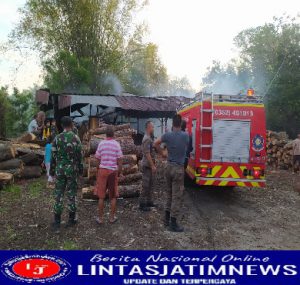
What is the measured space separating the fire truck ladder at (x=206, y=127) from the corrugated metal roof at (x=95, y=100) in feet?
28.9

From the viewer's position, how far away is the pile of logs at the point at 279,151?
17.9m

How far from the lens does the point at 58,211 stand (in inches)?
271

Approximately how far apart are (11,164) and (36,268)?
7042mm

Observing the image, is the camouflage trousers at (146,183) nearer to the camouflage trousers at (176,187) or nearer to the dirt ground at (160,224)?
the dirt ground at (160,224)

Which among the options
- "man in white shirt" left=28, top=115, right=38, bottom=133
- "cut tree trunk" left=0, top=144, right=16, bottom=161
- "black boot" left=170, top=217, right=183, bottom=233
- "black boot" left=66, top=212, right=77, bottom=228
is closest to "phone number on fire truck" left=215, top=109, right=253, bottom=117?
"black boot" left=170, top=217, right=183, bottom=233

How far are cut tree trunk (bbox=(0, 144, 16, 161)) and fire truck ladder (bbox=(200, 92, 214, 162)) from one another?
19.6ft

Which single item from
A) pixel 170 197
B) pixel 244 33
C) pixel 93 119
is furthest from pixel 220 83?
pixel 170 197

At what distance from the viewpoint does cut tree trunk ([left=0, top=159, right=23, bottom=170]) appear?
11.0m

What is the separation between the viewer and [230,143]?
924 centimetres

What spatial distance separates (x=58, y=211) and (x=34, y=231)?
0.57m

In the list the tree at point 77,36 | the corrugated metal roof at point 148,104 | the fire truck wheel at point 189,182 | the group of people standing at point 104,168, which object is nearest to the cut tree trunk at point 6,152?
the group of people standing at point 104,168

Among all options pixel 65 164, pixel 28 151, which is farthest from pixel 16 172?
pixel 65 164

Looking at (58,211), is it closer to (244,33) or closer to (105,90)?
(105,90)

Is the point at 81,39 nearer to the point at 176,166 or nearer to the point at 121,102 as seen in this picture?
the point at 121,102
